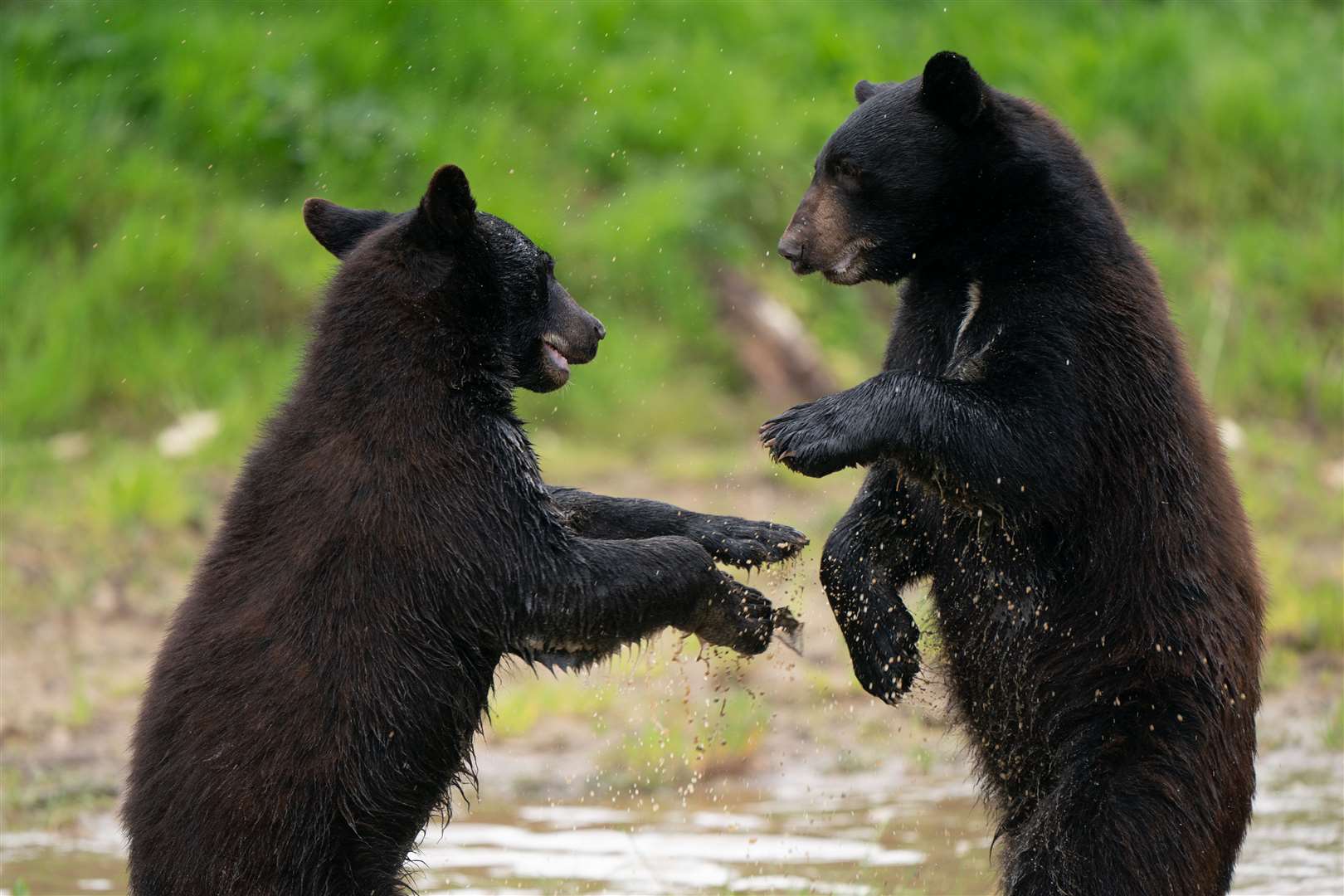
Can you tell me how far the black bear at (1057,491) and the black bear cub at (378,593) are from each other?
2.10 ft

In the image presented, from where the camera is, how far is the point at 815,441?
4.64m

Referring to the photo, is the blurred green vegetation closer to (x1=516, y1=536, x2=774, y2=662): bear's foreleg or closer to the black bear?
the black bear

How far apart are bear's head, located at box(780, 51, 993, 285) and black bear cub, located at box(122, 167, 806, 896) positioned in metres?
0.84

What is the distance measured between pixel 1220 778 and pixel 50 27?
8.80 meters

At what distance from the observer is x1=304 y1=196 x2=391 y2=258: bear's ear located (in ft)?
16.9

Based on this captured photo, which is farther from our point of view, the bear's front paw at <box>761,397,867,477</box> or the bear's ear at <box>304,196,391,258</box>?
the bear's ear at <box>304,196,391,258</box>

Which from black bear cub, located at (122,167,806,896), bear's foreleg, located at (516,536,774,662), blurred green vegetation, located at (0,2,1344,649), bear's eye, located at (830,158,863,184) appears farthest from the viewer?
blurred green vegetation, located at (0,2,1344,649)

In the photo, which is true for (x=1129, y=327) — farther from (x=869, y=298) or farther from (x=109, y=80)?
(x=109, y=80)

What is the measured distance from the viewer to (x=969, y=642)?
4941 millimetres

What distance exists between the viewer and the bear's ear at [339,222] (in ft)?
16.9

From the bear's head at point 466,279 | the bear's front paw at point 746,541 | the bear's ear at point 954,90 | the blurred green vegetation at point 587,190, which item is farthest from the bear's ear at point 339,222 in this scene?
the blurred green vegetation at point 587,190

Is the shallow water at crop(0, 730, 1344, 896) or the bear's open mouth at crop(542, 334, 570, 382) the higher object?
the bear's open mouth at crop(542, 334, 570, 382)

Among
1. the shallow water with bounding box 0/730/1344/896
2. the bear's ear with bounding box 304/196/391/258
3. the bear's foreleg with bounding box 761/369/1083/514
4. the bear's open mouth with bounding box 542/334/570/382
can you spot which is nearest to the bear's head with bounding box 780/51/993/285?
the bear's foreleg with bounding box 761/369/1083/514

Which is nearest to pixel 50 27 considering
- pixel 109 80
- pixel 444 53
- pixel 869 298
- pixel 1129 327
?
pixel 109 80
